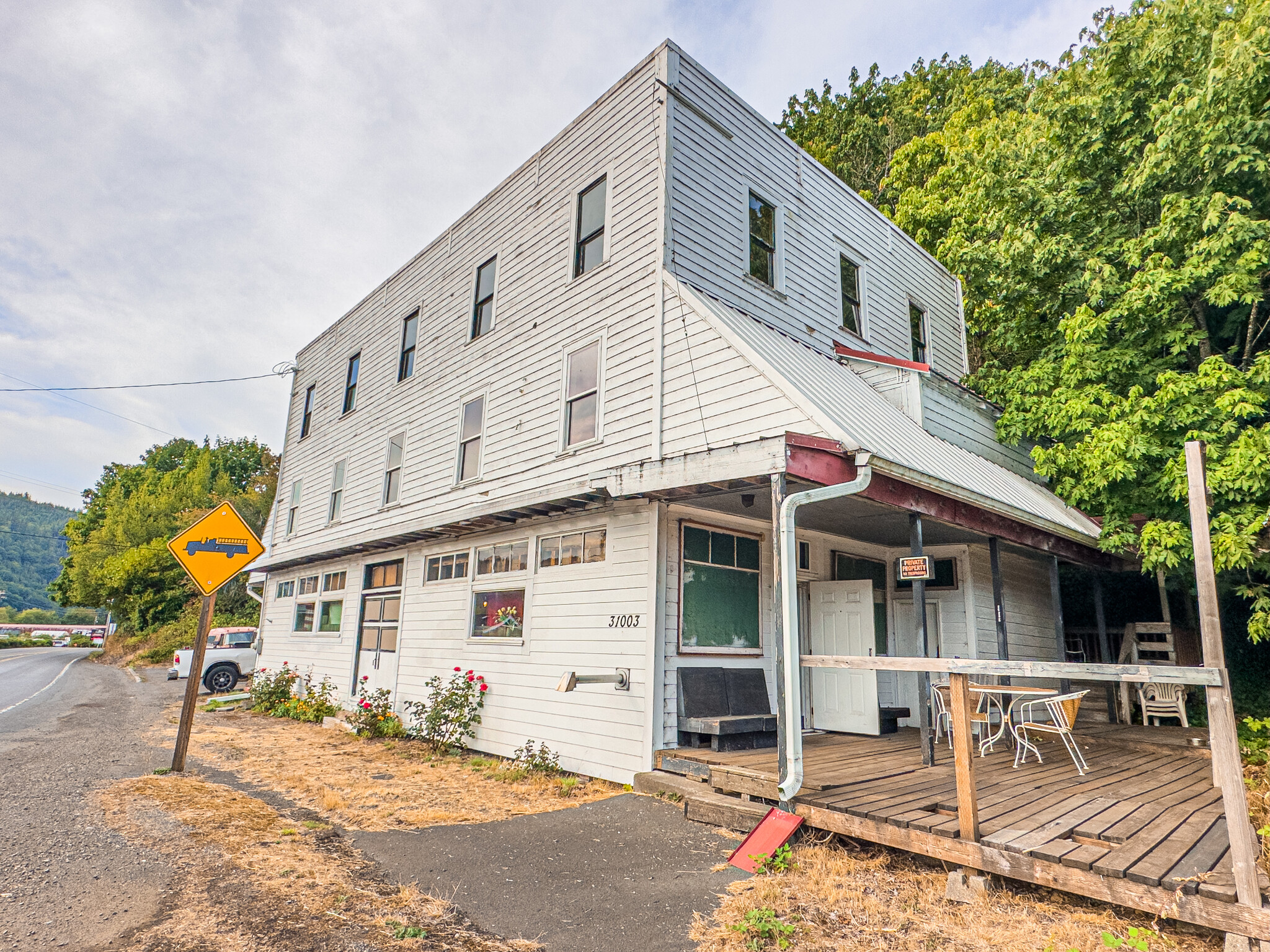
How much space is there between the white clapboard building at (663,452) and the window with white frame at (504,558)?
0.05m

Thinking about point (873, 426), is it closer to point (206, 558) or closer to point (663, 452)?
point (663, 452)

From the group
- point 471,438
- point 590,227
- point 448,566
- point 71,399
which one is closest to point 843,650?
point 448,566

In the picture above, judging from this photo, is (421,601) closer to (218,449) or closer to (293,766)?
(293,766)

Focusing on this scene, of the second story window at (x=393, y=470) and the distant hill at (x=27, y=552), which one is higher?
the distant hill at (x=27, y=552)

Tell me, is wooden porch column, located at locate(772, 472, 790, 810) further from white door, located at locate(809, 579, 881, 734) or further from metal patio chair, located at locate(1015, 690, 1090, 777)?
white door, located at locate(809, 579, 881, 734)

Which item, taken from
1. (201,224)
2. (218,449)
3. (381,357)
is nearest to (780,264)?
(381,357)

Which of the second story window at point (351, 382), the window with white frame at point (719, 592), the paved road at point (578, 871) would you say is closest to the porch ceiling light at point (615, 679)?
the window with white frame at point (719, 592)

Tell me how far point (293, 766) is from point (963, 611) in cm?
932

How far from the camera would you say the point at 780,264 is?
33.5 ft

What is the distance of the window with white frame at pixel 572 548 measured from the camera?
27.2 feet

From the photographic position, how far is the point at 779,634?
544cm

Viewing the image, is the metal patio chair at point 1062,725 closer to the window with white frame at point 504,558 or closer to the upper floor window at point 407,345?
the window with white frame at point 504,558

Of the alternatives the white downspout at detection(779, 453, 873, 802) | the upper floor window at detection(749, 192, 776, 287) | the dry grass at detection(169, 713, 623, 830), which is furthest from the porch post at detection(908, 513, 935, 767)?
the upper floor window at detection(749, 192, 776, 287)

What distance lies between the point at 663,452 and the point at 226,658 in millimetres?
17898
